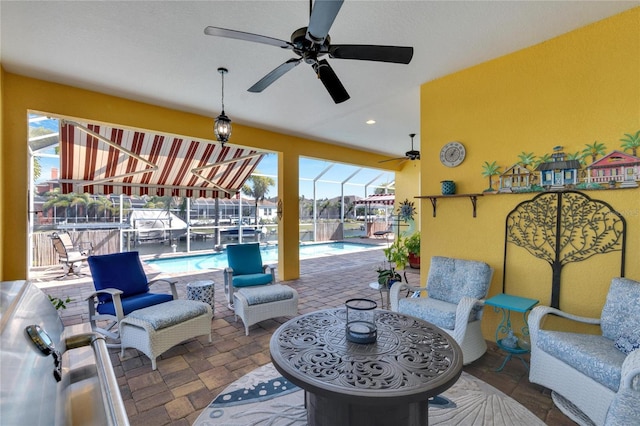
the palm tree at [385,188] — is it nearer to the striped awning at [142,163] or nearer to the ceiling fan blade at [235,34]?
the striped awning at [142,163]

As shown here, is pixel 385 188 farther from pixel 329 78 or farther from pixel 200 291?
pixel 329 78

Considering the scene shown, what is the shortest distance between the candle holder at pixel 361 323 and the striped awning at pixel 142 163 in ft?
14.3

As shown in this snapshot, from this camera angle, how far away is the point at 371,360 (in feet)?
5.56

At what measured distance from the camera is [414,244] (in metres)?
6.65

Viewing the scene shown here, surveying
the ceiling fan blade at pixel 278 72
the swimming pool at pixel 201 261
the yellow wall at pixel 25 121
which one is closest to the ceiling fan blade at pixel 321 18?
the ceiling fan blade at pixel 278 72

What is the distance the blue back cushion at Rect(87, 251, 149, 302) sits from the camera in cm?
320

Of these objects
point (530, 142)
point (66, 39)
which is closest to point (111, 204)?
point (66, 39)

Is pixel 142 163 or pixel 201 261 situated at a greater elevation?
pixel 142 163

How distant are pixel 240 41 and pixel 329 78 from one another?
1.12 metres

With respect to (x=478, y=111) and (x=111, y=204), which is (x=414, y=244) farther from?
(x=111, y=204)

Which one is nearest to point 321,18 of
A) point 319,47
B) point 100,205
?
point 319,47

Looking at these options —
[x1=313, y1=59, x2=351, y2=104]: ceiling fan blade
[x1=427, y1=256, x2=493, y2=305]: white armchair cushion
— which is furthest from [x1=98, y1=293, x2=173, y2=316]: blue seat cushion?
[x1=427, y1=256, x2=493, y2=305]: white armchair cushion

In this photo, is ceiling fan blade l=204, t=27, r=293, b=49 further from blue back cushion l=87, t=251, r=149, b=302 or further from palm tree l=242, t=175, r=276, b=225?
palm tree l=242, t=175, r=276, b=225

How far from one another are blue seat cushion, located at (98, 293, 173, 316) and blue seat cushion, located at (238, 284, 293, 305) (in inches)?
36.1
